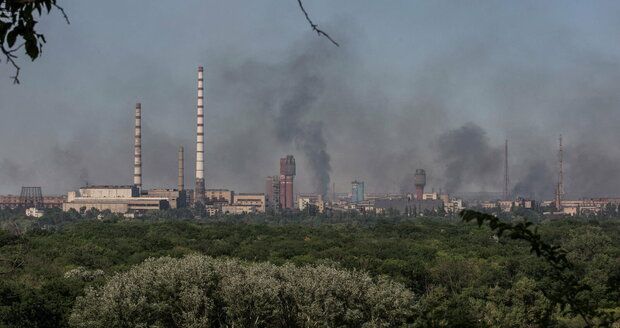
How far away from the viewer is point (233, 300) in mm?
40406

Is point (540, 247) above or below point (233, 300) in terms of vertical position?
above

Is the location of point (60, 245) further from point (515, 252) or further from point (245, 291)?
point (245, 291)

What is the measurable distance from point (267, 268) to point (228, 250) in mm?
49818

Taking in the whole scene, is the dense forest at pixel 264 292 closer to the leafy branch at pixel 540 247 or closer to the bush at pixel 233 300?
the bush at pixel 233 300

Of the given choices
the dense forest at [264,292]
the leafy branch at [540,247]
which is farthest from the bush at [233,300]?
the leafy branch at [540,247]

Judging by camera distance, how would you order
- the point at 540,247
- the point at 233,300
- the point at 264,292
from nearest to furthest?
the point at 540,247, the point at 233,300, the point at 264,292

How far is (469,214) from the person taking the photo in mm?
6980

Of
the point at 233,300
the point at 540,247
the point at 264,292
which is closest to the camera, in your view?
Answer: the point at 540,247

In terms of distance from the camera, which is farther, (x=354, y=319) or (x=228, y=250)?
(x=228, y=250)

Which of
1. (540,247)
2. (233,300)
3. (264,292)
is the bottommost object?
(233,300)

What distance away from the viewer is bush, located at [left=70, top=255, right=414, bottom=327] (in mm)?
39688

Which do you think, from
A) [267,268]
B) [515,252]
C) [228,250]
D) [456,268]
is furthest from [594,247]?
[267,268]

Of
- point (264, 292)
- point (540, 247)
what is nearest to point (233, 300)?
point (264, 292)

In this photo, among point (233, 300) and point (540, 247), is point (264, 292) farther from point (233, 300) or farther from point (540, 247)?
point (540, 247)
